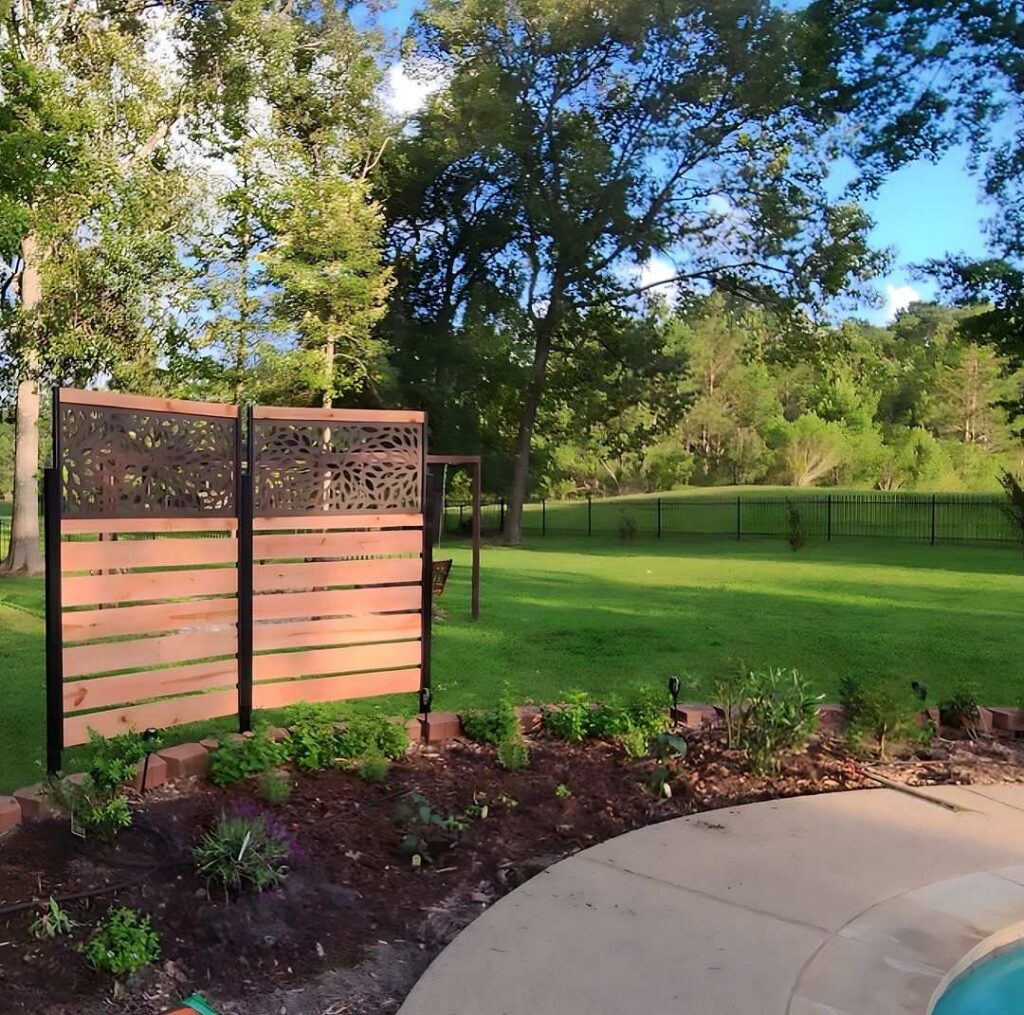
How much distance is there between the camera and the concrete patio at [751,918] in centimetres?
250

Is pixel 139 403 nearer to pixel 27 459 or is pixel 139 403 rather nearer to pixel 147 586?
pixel 147 586

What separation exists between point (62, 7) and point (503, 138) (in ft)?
41.9

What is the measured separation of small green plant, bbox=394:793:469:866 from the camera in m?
3.42

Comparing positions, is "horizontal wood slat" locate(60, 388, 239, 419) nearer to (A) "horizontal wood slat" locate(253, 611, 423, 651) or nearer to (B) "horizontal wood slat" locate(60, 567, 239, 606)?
(B) "horizontal wood slat" locate(60, 567, 239, 606)

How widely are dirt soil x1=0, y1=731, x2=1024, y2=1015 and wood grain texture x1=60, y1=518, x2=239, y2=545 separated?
1104 millimetres

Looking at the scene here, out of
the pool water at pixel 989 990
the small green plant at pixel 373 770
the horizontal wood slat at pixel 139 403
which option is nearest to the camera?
the pool water at pixel 989 990

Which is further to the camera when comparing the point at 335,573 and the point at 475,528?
the point at 475,528

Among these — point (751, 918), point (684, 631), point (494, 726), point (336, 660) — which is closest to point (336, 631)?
point (336, 660)

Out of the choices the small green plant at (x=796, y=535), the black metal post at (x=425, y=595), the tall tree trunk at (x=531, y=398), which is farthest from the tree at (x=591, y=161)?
the black metal post at (x=425, y=595)

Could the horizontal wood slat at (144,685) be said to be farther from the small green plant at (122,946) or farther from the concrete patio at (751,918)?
the concrete patio at (751,918)

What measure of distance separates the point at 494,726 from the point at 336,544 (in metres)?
1.22

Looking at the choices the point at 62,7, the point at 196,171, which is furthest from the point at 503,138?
the point at 62,7

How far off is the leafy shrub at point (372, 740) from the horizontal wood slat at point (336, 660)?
55 cm

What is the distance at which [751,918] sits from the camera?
2979 millimetres
